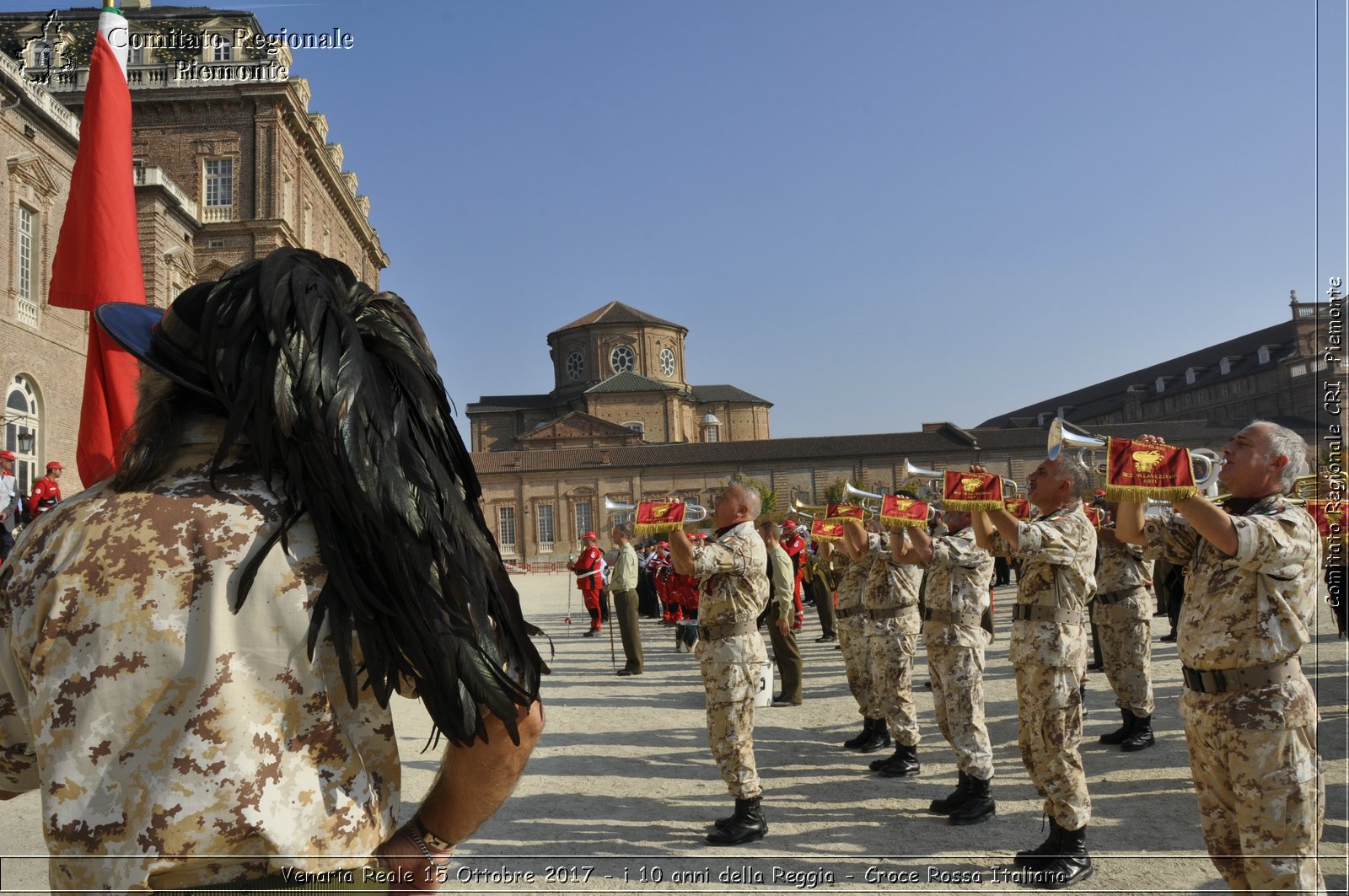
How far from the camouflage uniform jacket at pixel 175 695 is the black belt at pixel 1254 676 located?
405 centimetres

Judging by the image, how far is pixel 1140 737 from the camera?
27.1 ft

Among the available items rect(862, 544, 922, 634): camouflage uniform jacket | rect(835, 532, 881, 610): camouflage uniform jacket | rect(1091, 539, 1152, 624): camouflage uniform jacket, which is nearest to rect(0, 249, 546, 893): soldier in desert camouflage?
rect(862, 544, 922, 634): camouflage uniform jacket

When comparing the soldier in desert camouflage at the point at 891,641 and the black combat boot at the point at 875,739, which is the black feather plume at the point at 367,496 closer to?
the soldier in desert camouflage at the point at 891,641

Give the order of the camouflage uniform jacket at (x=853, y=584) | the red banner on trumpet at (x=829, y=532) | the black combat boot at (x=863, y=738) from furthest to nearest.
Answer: the red banner on trumpet at (x=829, y=532), the camouflage uniform jacket at (x=853, y=584), the black combat boot at (x=863, y=738)

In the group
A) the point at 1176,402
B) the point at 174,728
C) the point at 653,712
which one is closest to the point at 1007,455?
the point at 1176,402

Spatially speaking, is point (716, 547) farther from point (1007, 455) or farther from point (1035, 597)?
point (1007, 455)

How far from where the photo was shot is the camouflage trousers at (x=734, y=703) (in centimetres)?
607

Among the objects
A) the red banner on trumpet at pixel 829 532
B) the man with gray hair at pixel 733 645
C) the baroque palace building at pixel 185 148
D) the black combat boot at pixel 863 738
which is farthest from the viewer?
the baroque palace building at pixel 185 148

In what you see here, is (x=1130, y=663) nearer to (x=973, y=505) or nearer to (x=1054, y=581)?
(x=1054, y=581)

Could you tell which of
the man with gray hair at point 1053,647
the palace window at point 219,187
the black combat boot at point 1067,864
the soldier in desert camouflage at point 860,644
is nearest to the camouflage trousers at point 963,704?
the man with gray hair at point 1053,647

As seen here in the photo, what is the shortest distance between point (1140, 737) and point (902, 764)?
7.91ft

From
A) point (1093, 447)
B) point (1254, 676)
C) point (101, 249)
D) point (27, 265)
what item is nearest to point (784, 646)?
point (1093, 447)

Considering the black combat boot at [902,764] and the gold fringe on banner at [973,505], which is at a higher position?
the gold fringe on banner at [973,505]

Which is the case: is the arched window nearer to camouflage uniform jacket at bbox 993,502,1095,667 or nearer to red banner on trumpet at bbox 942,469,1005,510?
red banner on trumpet at bbox 942,469,1005,510
